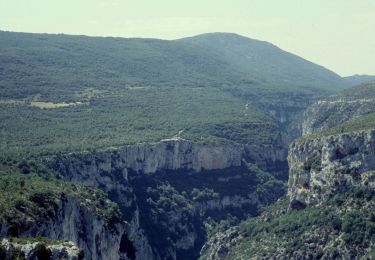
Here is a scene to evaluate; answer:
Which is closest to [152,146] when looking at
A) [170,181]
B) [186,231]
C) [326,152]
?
[170,181]

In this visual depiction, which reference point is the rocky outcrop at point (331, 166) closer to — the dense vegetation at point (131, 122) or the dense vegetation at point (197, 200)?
the dense vegetation at point (197, 200)

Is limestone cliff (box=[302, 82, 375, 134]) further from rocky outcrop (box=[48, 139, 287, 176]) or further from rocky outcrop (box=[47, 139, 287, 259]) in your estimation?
rocky outcrop (box=[47, 139, 287, 259])

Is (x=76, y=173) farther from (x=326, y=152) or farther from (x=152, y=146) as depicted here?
(x=326, y=152)

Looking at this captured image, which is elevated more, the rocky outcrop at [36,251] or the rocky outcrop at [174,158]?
the rocky outcrop at [36,251]

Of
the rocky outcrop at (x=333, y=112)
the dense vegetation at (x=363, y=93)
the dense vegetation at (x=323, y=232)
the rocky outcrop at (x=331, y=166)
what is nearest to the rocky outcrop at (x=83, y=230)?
the dense vegetation at (x=323, y=232)

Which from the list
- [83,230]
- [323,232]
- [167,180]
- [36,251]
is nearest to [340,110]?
[167,180]


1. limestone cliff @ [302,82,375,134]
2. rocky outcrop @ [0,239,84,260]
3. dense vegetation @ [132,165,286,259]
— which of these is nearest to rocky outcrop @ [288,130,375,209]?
dense vegetation @ [132,165,286,259]
